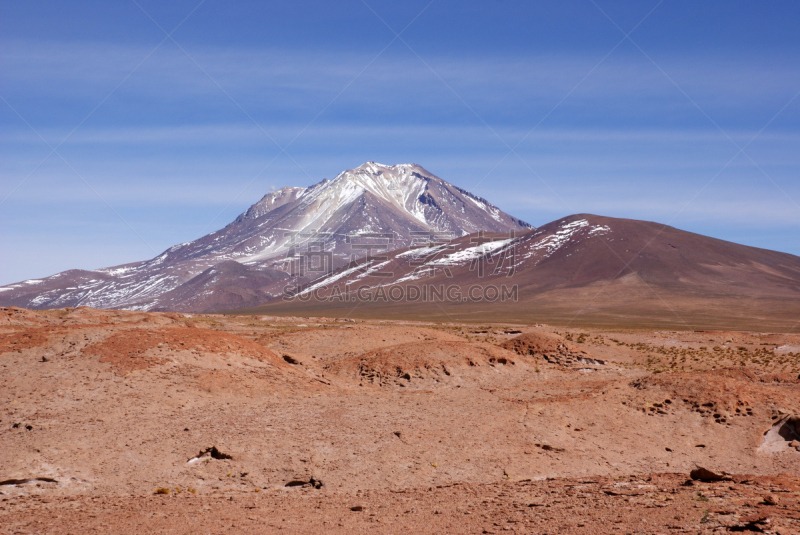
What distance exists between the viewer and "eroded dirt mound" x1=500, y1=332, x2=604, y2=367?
110 ft

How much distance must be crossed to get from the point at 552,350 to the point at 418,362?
9.69 meters

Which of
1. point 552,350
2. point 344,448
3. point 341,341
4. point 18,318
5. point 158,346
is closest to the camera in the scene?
point 344,448

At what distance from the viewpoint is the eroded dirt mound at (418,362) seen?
2745 centimetres

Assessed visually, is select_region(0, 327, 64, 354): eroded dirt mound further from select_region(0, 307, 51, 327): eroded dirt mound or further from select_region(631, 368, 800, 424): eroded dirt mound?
select_region(631, 368, 800, 424): eroded dirt mound

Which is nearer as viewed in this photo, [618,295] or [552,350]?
[552,350]

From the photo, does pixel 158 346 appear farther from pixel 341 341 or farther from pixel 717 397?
pixel 717 397

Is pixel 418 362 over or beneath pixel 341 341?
beneath

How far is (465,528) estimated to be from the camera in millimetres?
10609

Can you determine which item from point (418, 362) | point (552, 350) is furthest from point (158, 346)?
point (552, 350)

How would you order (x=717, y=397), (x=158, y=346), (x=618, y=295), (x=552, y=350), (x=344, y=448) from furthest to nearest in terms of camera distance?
(x=618, y=295) → (x=552, y=350) → (x=158, y=346) → (x=717, y=397) → (x=344, y=448)

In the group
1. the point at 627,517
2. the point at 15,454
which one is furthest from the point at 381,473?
the point at 15,454

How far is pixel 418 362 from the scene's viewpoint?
93.0ft

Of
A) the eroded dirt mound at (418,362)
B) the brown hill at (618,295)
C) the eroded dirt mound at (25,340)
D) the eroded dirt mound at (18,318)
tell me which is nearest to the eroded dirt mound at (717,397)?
the eroded dirt mound at (418,362)

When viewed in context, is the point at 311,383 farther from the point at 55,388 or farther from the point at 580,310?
the point at 580,310
